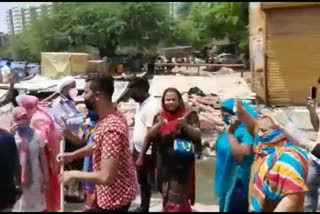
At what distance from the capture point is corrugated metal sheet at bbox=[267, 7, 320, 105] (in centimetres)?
1334

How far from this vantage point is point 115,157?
2.78 m

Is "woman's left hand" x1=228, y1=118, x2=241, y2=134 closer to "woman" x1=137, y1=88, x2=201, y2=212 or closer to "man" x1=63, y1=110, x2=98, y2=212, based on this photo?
"woman" x1=137, y1=88, x2=201, y2=212

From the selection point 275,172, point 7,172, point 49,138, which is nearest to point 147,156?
point 49,138

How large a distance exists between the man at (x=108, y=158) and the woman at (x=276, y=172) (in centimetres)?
77

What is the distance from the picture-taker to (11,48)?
4712 cm

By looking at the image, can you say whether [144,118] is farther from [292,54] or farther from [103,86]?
[292,54]

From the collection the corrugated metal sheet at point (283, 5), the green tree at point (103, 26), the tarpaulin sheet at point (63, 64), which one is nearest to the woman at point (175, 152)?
the corrugated metal sheet at point (283, 5)

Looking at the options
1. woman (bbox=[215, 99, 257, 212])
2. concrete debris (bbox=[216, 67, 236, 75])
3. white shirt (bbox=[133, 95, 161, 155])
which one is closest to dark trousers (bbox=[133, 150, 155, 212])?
white shirt (bbox=[133, 95, 161, 155])

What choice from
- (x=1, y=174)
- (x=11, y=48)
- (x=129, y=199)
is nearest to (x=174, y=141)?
(x=129, y=199)

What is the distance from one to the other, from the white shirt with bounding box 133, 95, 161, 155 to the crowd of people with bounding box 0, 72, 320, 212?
0.03 feet

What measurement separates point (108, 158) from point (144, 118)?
2159 mm

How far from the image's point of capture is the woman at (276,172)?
258 cm

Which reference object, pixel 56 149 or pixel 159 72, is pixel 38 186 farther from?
pixel 159 72

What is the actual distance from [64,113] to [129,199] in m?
2.63
